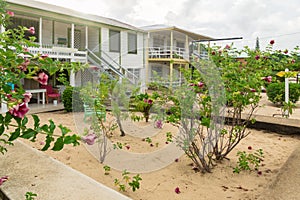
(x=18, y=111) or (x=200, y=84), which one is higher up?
(x=200, y=84)

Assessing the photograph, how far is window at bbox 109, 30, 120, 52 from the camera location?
14234mm

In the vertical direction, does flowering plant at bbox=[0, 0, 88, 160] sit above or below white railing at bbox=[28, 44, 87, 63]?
below

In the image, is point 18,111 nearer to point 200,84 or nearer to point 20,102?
point 20,102

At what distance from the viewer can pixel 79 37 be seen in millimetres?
14703

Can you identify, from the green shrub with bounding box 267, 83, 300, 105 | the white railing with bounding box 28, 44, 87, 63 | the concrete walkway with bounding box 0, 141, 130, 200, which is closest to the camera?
the concrete walkway with bounding box 0, 141, 130, 200

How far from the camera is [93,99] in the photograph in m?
4.15

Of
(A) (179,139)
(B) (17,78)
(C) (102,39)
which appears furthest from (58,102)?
Result: (B) (17,78)

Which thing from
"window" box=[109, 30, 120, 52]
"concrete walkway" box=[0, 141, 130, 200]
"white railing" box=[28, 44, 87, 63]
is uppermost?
"window" box=[109, 30, 120, 52]

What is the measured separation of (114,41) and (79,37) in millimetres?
2007

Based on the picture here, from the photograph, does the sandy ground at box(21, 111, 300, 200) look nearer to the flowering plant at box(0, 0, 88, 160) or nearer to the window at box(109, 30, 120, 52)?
the flowering plant at box(0, 0, 88, 160)

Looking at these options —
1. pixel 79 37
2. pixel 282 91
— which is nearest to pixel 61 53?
pixel 79 37

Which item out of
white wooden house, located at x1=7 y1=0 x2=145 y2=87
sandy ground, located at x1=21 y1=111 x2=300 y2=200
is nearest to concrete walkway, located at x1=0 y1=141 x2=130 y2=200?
sandy ground, located at x1=21 y1=111 x2=300 y2=200

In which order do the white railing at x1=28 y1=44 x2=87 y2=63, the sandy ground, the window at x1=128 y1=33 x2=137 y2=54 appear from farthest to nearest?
the window at x1=128 y1=33 x2=137 y2=54
the white railing at x1=28 y1=44 x2=87 y2=63
the sandy ground

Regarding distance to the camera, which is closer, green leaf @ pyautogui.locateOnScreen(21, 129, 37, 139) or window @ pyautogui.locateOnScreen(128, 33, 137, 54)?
green leaf @ pyautogui.locateOnScreen(21, 129, 37, 139)
